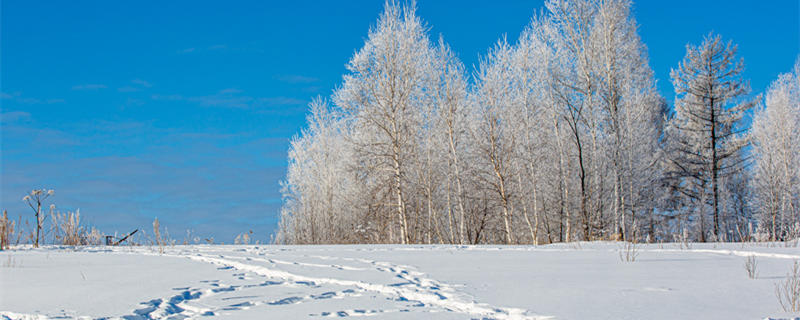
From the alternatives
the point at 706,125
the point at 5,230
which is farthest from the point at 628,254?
the point at 706,125

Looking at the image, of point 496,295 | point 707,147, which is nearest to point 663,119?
point 707,147

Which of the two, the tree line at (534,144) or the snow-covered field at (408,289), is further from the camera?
the tree line at (534,144)

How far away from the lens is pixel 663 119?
31.4m

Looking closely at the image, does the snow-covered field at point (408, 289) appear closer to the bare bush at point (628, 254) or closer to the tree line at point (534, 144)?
the bare bush at point (628, 254)

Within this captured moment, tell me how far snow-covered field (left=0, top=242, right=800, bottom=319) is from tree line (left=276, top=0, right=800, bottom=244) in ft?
31.1

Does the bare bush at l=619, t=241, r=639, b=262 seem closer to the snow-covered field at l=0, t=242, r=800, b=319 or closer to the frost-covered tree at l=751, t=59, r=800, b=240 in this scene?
the snow-covered field at l=0, t=242, r=800, b=319

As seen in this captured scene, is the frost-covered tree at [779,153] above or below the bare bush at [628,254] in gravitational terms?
above

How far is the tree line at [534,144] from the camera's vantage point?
17500 mm

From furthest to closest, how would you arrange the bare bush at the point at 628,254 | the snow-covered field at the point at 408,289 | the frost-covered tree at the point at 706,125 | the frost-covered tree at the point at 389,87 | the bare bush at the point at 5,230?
the frost-covered tree at the point at 706,125, the frost-covered tree at the point at 389,87, the bare bush at the point at 5,230, the bare bush at the point at 628,254, the snow-covered field at the point at 408,289

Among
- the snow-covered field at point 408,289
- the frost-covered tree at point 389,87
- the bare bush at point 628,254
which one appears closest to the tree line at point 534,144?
the frost-covered tree at point 389,87

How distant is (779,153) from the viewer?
25.5 meters

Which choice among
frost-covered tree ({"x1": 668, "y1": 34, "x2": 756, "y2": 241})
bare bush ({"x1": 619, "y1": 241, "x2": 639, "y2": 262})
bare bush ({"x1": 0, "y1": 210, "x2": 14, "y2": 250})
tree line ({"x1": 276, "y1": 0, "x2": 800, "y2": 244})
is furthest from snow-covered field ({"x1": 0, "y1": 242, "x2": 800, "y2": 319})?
frost-covered tree ({"x1": 668, "y1": 34, "x2": 756, "y2": 241})

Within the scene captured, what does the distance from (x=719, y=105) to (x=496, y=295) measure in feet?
83.6

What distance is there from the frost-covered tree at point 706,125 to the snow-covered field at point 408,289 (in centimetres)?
1810
